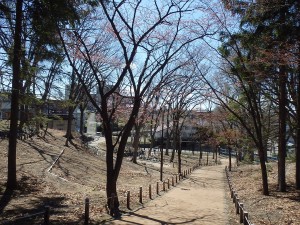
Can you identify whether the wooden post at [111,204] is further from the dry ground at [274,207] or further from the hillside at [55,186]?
the dry ground at [274,207]

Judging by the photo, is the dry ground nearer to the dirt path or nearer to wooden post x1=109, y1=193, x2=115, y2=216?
the dirt path

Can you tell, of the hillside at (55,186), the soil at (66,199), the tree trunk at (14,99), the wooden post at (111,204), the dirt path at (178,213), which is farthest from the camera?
the tree trunk at (14,99)

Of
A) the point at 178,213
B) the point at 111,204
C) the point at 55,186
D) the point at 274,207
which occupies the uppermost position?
the point at 111,204

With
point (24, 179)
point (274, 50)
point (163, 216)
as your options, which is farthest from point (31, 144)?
point (274, 50)

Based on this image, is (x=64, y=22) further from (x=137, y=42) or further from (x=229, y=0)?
(x=229, y=0)

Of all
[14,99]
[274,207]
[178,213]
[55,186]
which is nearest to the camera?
[178,213]

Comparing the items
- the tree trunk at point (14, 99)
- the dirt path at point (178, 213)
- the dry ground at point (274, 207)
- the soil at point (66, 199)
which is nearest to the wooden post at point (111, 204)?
the soil at point (66, 199)

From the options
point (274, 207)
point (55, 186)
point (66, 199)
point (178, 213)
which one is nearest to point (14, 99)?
point (66, 199)

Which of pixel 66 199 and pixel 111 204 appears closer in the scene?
pixel 111 204

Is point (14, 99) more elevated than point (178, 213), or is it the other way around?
point (14, 99)

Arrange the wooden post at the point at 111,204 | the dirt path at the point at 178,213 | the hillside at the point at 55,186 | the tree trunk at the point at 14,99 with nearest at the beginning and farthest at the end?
the hillside at the point at 55,186 → the dirt path at the point at 178,213 → the wooden post at the point at 111,204 → the tree trunk at the point at 14,99

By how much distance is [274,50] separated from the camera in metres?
11.9

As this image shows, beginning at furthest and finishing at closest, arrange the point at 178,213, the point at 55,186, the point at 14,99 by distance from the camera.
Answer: the point at 55,186, the point at 14,99, the point at 178,213

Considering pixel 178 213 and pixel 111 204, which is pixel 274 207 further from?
pixel 111 204
